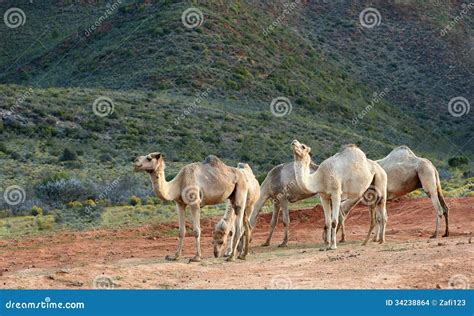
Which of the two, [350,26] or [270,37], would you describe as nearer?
[270,37]

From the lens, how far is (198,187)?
18453mm

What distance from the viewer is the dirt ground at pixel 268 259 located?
13.9 meters

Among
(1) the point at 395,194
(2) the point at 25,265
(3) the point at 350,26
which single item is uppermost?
(3) the point at 350,26

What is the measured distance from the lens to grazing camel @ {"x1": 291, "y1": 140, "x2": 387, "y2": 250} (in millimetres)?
18938

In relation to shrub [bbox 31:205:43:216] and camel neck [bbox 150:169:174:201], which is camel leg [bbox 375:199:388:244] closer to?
camel neck [bbox 150:169:174:201]

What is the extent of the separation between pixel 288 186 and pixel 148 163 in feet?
15.8

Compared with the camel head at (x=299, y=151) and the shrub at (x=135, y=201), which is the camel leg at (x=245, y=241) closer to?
the camel head at (x=299, y=151)

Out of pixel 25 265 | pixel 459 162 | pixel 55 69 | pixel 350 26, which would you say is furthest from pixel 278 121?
pixel 25 265

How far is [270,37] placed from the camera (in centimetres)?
7244

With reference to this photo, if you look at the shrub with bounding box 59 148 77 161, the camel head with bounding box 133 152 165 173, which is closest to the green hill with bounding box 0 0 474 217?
the shrub with bounding box 59 148 77 161

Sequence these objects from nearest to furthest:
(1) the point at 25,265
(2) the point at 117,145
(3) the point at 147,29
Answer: (1) the point at 25,265, (2) the point at 117,145, (3) the point at 147,29

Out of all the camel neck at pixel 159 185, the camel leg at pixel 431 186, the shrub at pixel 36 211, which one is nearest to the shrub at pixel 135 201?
the shrub at pixel 36 211

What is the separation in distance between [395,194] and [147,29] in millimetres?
48118

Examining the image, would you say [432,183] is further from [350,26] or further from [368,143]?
[350,26]
